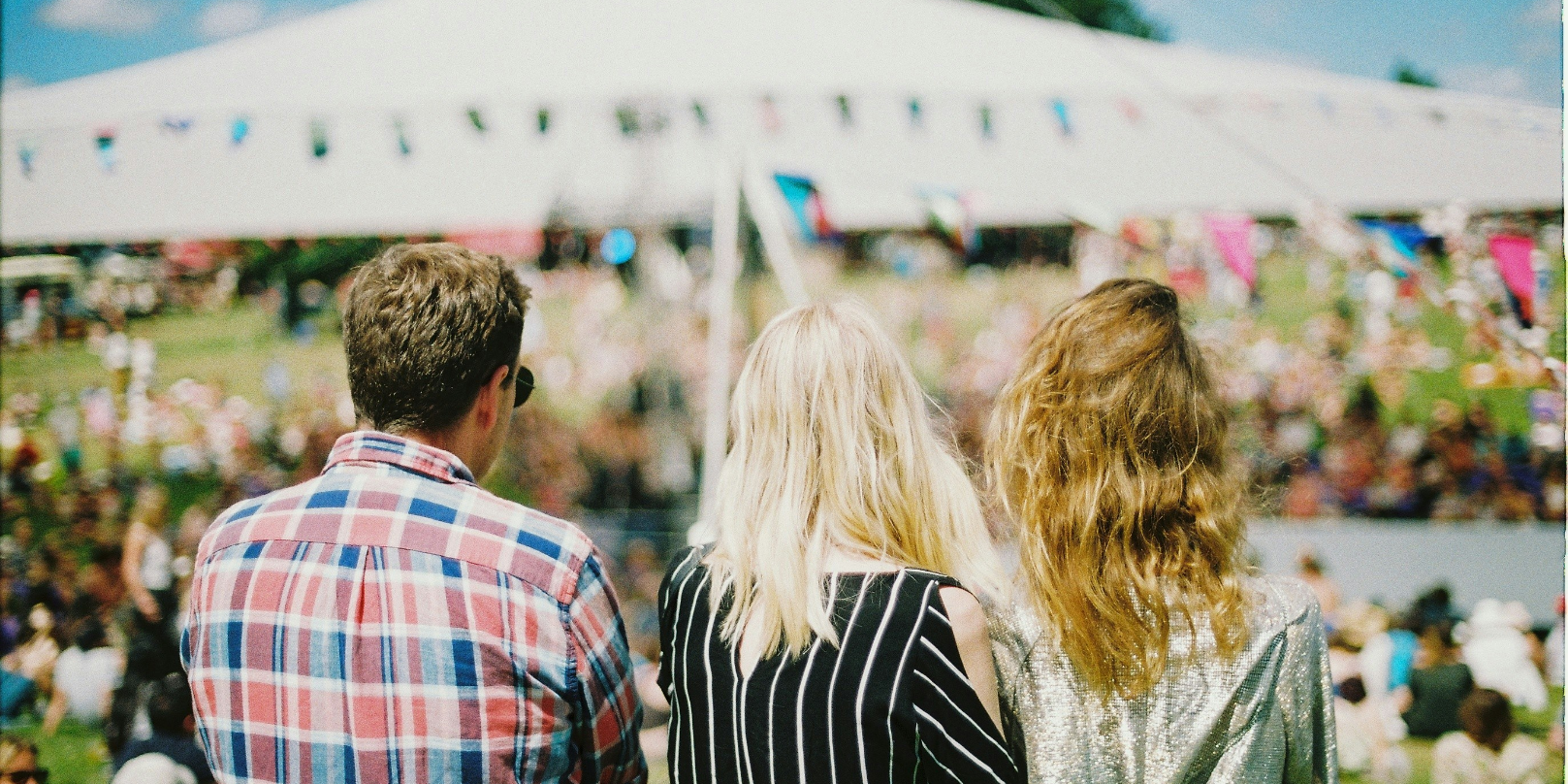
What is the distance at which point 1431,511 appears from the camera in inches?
305

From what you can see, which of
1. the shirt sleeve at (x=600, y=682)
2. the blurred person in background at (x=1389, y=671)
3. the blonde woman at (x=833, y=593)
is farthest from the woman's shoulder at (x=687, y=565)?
the blurred person in background at (x=1389, y=671)

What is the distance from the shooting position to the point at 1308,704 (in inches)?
46.5

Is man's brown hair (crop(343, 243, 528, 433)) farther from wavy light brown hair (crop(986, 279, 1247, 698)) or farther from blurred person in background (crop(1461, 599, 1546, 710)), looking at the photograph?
blurred person in background (crop(1461, 599, 1546, 710))

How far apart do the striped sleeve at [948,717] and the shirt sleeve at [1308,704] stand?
1.23ft

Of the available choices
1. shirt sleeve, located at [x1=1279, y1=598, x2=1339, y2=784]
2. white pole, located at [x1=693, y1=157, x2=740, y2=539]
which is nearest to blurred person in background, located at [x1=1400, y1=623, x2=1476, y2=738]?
white pole, located at [x1=693, y1=157, x2=740, y2=539]

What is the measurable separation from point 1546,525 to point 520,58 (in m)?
8.06

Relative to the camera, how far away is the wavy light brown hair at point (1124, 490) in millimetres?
1176

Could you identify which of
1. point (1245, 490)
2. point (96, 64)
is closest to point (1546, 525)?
point (1245, 490)

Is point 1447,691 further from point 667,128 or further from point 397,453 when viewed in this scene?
point 397,453

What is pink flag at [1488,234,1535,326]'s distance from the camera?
9.87 feet

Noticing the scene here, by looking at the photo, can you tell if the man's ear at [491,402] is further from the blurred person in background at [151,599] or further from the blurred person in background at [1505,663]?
the blurred person in background at [1505,663]

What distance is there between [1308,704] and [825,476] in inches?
26.9

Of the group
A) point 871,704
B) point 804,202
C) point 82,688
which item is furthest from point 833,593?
point 82,688

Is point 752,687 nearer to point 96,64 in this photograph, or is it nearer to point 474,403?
point 474,403
